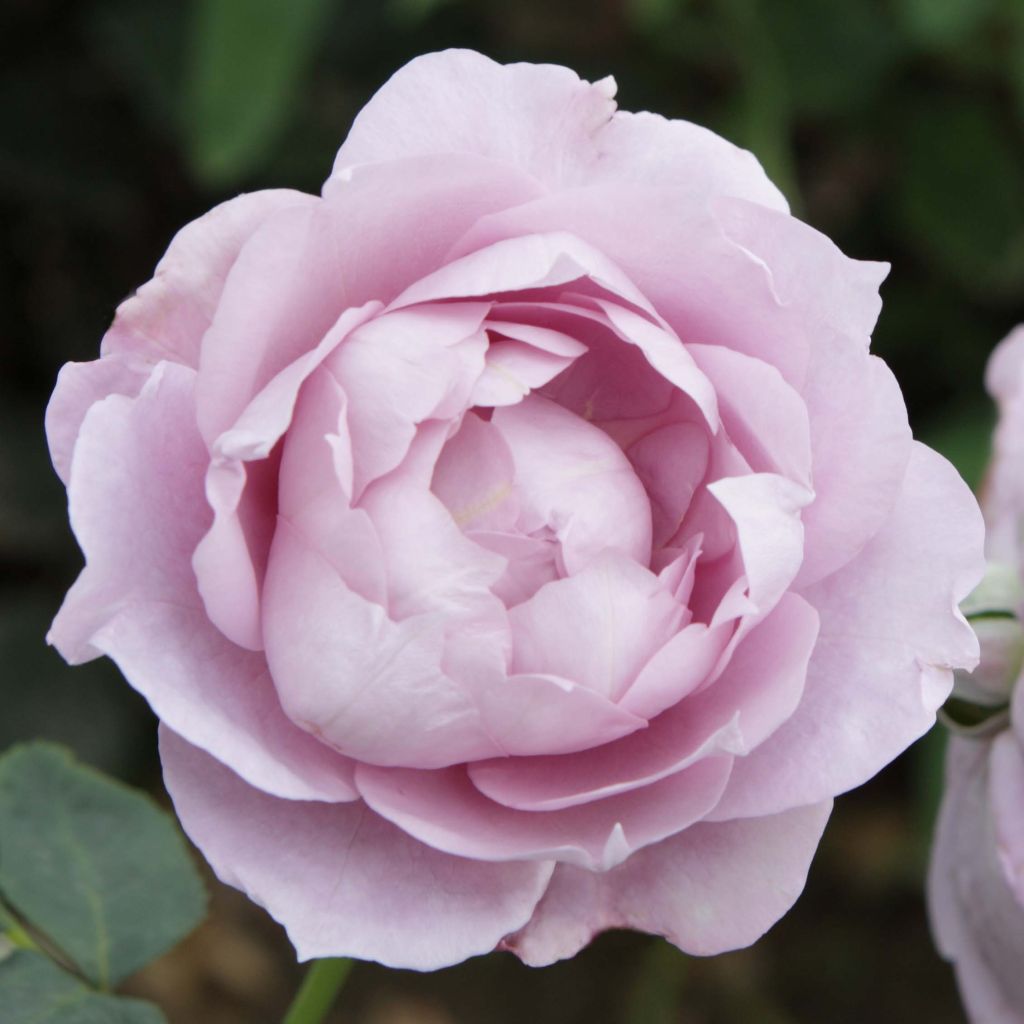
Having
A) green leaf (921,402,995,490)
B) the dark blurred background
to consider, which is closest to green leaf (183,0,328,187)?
the dark blurred background

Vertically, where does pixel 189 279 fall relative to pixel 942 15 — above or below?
above

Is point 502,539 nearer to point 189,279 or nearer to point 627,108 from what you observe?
point 189,279

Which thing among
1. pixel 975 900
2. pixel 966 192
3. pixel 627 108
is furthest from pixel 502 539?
pixel 966 192

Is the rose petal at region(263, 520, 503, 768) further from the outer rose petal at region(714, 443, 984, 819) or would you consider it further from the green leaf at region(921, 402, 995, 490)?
the green leaf at region(921, 402, 995, 490)

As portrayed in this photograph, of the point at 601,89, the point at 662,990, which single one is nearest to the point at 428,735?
the point at 601,89

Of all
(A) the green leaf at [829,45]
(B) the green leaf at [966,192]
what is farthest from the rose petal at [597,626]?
(B) the green leaf at [966,192]

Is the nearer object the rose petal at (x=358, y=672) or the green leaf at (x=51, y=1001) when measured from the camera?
the rose petal at (x=358, y=672)

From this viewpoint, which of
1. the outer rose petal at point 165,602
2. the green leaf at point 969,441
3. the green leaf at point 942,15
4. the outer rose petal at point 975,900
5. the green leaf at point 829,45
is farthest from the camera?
the green leaf at point 829,45

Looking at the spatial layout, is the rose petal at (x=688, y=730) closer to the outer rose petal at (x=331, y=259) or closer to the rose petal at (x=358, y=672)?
the rose petal at (x=358, y=672)
